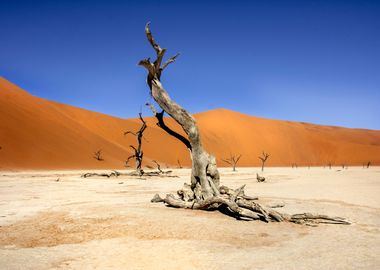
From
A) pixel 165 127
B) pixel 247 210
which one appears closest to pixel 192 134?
pixel 165 127

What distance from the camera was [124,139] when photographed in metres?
66.2

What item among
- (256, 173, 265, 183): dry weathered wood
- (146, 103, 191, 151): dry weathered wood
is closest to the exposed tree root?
(146, 103, 191, 151): dry weathered wood

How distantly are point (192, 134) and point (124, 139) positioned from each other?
56768mm

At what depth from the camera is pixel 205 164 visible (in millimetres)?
10578

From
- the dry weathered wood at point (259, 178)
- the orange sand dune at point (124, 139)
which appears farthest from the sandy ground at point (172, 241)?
the orange sand dune at point (124, 139)

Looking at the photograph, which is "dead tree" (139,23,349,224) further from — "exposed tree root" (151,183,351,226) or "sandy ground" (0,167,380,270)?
"sandy ground" (0,167,380,270)

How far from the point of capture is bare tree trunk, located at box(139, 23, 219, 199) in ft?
34.4

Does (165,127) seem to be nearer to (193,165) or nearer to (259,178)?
(193,165)

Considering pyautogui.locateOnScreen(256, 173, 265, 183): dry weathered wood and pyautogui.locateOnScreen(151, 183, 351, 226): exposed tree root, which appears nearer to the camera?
pyautogui.locateOnScreen(151, 183, 351, 226): exposed tree root

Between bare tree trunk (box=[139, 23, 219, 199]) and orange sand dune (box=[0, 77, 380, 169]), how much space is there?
27.5m

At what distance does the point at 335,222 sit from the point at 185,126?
486 centimetres

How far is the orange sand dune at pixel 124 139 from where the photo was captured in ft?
133

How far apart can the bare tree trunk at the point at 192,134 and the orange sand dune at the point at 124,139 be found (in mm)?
27470

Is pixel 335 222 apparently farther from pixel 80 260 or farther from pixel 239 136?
pixel 239 136
